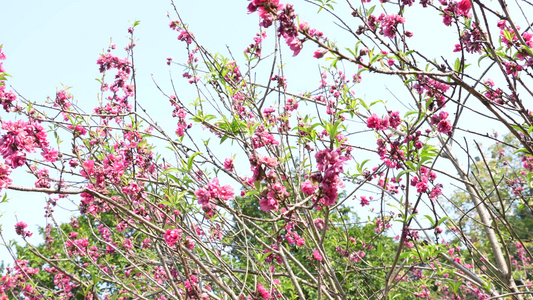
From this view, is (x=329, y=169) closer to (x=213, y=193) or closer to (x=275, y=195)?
(x=275, y=195)

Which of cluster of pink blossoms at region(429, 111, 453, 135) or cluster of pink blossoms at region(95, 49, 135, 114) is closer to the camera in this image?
cluster of pink blossoms at region(429, 111, 453, 135)

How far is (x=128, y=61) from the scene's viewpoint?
5535mm

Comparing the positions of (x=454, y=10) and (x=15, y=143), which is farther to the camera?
(x=454, y=10)

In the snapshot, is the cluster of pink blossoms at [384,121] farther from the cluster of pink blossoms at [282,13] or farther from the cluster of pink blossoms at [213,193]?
the cluster of pink blossoms at [213,193]

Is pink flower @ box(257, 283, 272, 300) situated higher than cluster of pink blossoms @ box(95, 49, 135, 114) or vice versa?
cluster of pink blossoms @ box(95, 49, 135, 114)

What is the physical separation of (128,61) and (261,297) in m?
4.00

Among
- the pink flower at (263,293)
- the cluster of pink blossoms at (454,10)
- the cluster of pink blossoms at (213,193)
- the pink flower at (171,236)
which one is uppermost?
the cluster of pink blossoms at (454,10)

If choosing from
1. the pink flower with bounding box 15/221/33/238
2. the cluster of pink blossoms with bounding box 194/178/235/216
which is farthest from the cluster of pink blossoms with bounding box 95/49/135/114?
the cluster of pink blossoms with bounding box 194/178/235/216

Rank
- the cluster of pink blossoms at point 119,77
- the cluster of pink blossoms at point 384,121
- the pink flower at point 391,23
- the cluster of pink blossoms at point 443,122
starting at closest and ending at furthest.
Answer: the cluster of pink blossoms at point 384,121, the cluster of pink blossoms at point 443,122, the pink flower at point 391,23, the cluster of pink blossoms at point 119,77

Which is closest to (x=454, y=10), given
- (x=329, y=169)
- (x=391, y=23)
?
(x=391, y=23)

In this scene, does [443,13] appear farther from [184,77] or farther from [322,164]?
[184,77]

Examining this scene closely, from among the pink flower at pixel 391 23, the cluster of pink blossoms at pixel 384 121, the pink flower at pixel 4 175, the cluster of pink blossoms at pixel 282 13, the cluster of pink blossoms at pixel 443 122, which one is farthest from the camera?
the pink flower at pixel 391 23

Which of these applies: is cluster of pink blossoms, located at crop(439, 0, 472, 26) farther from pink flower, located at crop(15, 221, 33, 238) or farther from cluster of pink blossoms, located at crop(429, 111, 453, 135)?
pink flower, located at crop(15, 221, 33, 238)

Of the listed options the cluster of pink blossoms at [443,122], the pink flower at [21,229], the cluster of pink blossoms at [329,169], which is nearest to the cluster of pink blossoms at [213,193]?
the cluster of pink blossoms at [329,169]
